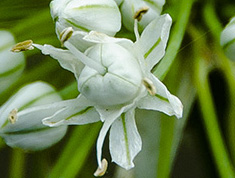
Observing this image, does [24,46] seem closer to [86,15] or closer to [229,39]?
[86,15]

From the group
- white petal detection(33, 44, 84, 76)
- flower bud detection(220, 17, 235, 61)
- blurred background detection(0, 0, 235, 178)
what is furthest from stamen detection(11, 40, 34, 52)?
flower bud detection(220, 17, 235, 61)

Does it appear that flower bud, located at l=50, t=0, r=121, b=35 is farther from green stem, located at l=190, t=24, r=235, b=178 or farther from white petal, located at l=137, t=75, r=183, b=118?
green stem, located at l=190, t=24, r=235, b=178

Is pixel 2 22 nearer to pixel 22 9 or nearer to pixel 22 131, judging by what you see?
pixel 22 9

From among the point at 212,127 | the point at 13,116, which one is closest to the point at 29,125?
the point at 13,116

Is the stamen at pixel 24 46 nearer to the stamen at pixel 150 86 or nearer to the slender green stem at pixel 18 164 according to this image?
the stamen at pixel 150 86

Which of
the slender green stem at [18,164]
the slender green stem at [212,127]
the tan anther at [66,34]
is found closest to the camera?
the tan anther at [66,34]

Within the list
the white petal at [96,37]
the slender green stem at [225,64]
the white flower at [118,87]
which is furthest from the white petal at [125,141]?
the slender green stem at [225,64]
